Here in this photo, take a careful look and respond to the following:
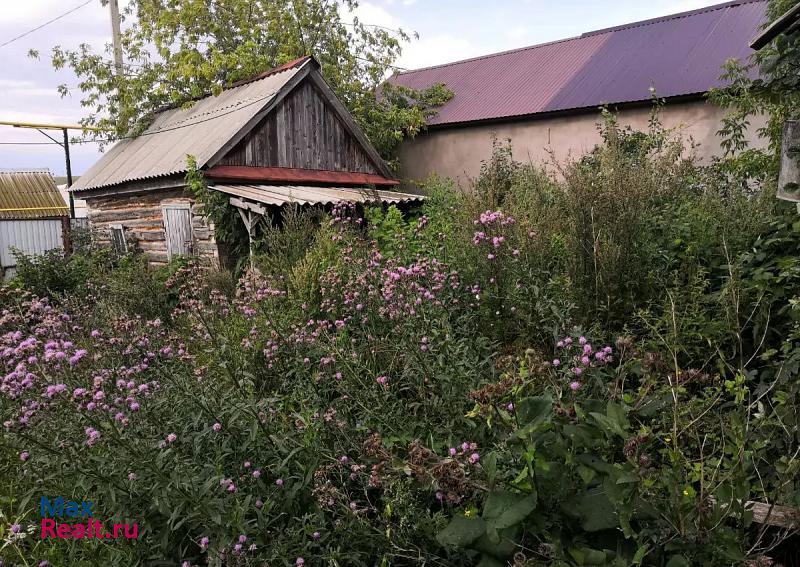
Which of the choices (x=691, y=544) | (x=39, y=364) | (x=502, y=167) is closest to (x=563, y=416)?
(x=691, y=544)

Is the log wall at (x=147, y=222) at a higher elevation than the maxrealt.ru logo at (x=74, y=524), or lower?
higher

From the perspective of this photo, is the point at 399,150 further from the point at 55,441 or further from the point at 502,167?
the point at 55,441

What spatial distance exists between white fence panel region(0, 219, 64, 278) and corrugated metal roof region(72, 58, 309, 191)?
1776 mm

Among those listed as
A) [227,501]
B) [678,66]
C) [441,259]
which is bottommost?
[227,501]

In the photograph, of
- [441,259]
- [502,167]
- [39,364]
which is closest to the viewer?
[39,364]

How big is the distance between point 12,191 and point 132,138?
31.7 feet

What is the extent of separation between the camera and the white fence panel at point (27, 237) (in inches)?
593

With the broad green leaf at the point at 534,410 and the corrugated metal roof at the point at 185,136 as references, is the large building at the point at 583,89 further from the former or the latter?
the broad green leaf at the point at 534,410

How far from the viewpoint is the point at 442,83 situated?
661 inches

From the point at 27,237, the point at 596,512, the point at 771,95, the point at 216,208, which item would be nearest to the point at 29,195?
the point at 27,237

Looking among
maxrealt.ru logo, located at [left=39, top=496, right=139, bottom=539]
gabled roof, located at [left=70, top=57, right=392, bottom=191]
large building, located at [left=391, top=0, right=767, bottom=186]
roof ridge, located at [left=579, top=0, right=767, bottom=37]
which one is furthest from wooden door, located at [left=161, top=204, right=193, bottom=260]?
roof ridge, located at [left=579, top=0, right=767, bottom=37]

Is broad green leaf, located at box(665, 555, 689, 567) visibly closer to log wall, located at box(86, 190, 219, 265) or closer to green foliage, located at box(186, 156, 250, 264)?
green foliage, located at box(186, 156, 250, 264)

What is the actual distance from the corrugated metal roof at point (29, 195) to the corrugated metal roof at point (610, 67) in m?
16.5

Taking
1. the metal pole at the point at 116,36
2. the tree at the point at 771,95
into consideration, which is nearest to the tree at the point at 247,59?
the metal pole at the point at 116,36
